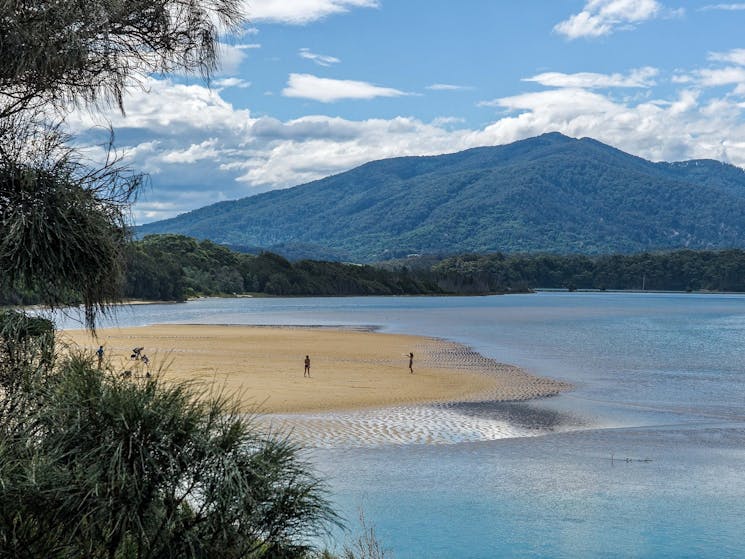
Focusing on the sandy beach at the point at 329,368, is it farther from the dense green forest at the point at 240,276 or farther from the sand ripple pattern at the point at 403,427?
the dense green forest at the point at 240,276

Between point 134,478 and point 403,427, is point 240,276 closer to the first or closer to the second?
point 403,427

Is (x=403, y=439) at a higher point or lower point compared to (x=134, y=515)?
lower

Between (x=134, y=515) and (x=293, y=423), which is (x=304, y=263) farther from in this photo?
(x=134, y=515)

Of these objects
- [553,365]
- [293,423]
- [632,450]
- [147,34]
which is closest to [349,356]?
[553,365]

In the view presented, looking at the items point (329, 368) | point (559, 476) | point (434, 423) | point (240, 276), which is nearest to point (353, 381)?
point (329, 368)

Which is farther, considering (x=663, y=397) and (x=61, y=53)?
(x=663, y=397)

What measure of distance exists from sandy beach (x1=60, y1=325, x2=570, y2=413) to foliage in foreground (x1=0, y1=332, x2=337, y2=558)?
1035 centimetres

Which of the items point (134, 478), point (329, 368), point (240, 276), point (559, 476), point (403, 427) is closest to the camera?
point (134, 478)

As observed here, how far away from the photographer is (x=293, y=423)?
74.6 feet

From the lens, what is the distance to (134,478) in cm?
566

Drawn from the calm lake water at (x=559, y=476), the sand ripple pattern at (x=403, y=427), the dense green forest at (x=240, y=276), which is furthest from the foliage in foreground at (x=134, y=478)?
the dense green forest at (x=240, y=276)

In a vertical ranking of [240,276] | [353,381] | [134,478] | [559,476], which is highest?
[240,276]

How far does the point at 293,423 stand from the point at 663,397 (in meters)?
15.9

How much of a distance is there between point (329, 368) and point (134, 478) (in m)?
31.1
